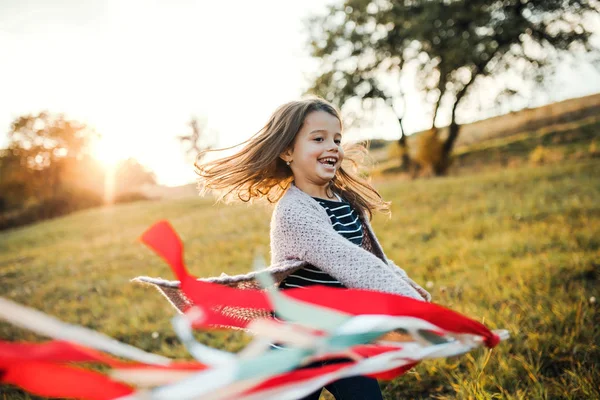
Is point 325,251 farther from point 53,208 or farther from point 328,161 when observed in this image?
point 53,208

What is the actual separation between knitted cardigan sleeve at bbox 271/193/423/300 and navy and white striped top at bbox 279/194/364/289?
169mm

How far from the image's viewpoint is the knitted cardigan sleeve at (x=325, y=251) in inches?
57.8

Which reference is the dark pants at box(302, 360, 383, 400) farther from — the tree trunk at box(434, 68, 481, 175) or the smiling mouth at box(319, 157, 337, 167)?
the tree trunk at box(434, 68, 481, 175)

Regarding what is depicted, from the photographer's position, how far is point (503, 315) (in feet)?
9.75

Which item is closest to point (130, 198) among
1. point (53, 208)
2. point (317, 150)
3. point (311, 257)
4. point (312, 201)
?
point (53, 208)

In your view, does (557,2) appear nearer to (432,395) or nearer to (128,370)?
(432,395)

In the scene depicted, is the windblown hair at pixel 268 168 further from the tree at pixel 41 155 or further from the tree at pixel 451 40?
the tree at pixel 41 155

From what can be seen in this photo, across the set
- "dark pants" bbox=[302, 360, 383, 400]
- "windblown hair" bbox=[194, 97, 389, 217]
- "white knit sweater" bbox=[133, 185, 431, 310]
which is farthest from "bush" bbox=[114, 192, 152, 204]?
"dark pants" bbox=[302, 360, 383, 400]

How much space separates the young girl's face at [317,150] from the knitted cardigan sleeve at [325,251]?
9.0 inches

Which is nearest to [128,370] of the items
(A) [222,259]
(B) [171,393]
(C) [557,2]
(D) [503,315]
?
(B) [171,393]

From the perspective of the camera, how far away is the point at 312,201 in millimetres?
1942

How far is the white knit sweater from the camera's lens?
4.86ft

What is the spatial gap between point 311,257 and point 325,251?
8 centimetres

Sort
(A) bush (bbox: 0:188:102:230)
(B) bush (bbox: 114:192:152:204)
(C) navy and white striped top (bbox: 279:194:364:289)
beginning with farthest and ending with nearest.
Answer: (B) bush (bbox: 114:192:152:204)
(A) bush (bbox: 0:188:102:230)
(C) navy and white striped top (bbox: 279:194:364:289)
